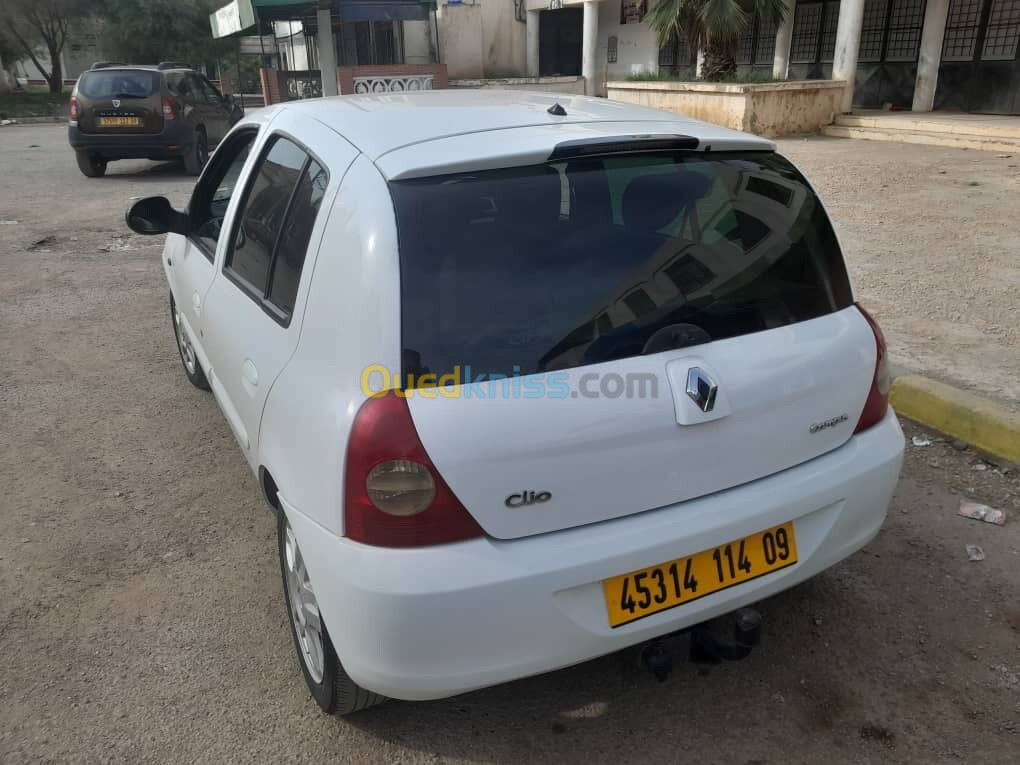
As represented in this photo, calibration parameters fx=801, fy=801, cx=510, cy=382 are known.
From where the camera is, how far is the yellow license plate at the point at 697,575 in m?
1.94

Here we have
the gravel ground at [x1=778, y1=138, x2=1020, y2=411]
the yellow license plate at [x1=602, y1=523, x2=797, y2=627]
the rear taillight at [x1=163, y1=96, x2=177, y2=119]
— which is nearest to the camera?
the yellow license plate at [x1=602, y1=523, x2=797, y2=627]

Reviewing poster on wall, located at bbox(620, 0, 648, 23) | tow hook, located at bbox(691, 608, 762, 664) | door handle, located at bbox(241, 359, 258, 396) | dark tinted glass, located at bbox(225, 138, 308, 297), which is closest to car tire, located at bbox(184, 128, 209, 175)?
dark tinted glass, located at bbox(225, 138, 308, 297)

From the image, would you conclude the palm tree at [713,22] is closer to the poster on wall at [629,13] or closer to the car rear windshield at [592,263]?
the poster on wall at [629,13]

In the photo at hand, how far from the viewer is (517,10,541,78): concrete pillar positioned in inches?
1021

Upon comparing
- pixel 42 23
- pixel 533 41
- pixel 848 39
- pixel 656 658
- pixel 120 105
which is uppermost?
pixel 42 23

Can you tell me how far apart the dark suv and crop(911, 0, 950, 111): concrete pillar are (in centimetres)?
1359

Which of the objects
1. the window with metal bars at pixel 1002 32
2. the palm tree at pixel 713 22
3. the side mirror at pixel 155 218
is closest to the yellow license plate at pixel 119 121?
the palm tree at pixel 713 22

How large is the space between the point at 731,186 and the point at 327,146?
1.19m

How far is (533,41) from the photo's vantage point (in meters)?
26.1

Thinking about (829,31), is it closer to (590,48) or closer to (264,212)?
(590,48)

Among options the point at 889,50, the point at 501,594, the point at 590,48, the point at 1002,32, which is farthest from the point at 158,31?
the point at 501,594

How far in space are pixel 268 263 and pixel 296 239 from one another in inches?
11.1

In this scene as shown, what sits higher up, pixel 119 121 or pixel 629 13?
pixel 629 13

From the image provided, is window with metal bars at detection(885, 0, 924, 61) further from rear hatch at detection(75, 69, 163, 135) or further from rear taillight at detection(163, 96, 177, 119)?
rear hatch at detection(75, 69, 163, 135)
